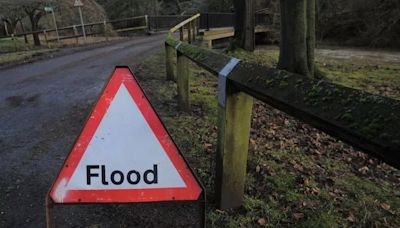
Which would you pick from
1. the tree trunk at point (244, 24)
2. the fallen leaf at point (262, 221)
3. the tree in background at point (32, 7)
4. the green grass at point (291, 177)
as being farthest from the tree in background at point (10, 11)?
the fallen leaf at point (262, 221)

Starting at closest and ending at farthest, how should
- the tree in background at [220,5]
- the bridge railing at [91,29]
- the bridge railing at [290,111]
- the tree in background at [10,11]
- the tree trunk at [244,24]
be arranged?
the bridge railing at [290,111], the tree trunk at [244,24], the tree in background at [10,11], the bridge railing at [91,29], the tree in background at [220,5]

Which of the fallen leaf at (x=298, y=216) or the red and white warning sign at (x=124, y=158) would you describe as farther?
the fallen leaf at (x=298, y=216)

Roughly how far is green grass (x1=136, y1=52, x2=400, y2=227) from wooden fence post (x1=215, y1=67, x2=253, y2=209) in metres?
0.14

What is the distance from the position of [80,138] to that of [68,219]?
2.99 ft

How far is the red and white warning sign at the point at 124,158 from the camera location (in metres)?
2.29

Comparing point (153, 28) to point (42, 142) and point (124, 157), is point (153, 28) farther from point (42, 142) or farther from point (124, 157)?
point (124, 157)

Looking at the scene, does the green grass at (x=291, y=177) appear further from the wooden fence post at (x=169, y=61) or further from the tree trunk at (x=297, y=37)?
the tree trunk at (x=297, y=37)

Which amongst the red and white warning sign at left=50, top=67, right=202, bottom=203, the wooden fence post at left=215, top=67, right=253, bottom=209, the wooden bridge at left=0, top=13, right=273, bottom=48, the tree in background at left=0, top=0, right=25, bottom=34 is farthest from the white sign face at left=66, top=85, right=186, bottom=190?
the tree in background at left=0, top=0, right=25, bottom=34

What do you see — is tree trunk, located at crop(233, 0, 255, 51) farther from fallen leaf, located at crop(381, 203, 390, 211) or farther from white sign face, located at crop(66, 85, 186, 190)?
white sign face, located at crop(66, 85, 186, 190)

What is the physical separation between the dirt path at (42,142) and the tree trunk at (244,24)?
22.2 ft

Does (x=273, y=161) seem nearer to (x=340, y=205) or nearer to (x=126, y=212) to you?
(x=340, y=205)

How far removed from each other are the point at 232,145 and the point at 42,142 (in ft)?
9.33

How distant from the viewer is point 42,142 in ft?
14.9

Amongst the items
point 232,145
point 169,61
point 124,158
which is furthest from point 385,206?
point 169,61
